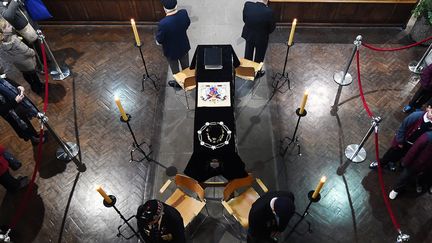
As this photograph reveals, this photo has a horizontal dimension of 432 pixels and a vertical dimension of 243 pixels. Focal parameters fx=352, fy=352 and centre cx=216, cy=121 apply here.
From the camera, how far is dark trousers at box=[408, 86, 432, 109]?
520 centimetres

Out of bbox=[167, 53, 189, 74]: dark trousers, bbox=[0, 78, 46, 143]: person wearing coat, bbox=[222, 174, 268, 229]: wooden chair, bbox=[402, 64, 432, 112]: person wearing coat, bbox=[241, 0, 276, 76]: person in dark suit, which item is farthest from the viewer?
bbox=[167, 53, 189, 74]: dark trousers

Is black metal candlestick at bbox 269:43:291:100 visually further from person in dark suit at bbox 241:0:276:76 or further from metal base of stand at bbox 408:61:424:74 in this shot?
metal base of stand at bbox 408:61:424:74

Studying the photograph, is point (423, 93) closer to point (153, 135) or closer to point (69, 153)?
point (153, 135)

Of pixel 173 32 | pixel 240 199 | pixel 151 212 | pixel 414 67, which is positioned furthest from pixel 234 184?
pixel 414 67

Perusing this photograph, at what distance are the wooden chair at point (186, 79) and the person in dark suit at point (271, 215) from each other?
222 centimetres

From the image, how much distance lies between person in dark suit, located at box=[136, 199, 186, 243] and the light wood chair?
8.39 ft

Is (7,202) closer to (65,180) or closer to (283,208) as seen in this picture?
(65,180)

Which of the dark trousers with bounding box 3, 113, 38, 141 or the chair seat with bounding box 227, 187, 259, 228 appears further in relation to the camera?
the dark trousers with bounding box 3, 113, 38, 141

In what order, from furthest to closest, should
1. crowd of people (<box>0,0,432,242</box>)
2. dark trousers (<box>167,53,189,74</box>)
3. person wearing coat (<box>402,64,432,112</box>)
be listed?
dark trousers (<box>167,53,189,74</box>), person wearing coat (<box>402,64,432,112</box>), crowd of people (<box>0,0,432,242</box>)

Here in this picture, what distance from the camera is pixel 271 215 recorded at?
3742 millimetres

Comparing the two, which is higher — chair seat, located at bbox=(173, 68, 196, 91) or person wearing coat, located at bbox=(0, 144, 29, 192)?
chair seat, located at bbox=(173, 68, 196, 91)

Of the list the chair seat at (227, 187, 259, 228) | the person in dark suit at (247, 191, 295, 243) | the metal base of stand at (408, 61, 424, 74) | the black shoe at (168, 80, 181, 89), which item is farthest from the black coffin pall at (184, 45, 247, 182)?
the metal base of stand at (408, 61, 424, 74)

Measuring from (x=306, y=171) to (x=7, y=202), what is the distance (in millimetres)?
4270

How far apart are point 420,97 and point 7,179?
608 cm
